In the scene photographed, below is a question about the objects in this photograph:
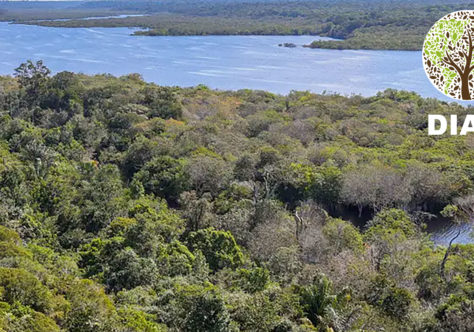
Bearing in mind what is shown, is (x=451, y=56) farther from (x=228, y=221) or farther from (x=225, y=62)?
(x=225, y=62)

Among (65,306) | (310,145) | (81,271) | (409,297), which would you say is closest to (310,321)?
(409,297)

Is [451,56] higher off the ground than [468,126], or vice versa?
[451,56]

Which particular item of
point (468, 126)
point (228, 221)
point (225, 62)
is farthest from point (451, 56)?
point (225, 62)

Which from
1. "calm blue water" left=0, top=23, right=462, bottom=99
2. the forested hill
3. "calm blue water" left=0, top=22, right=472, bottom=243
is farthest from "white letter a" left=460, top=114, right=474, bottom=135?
"calm blue water" left=0, top=23, right=462, bottom=99

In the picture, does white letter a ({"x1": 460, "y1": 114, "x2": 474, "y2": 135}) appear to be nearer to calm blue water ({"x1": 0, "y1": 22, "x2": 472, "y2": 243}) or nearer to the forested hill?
the forested hill

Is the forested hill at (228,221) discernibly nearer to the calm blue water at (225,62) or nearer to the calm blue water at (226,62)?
the calm blue water at (226,62)

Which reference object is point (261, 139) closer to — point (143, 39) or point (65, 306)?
point (65, 306)

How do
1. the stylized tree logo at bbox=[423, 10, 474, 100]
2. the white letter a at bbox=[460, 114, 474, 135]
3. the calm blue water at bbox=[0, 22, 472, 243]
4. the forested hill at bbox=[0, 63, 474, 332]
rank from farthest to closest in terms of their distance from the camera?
the calm blue water at bbox=[0, 22, 472, 243], the white letter a at bbox=[460, 114, 474, 135], the stylized tree logo at bbox=[423, 10, 474, 100], the forested hill at bbox=[0, 63, 474, 332]
